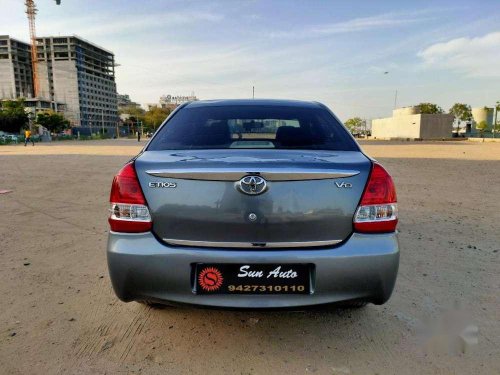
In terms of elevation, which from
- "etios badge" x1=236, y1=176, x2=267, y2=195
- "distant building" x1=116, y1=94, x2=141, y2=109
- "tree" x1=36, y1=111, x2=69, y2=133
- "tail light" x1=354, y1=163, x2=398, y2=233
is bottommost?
"tail light" x1=354, y1=163, x2=398, y2=233

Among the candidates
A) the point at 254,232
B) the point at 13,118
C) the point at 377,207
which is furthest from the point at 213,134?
the point at 13,118

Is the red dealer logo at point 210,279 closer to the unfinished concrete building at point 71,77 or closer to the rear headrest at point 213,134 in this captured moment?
the rear headrest at point 213,134

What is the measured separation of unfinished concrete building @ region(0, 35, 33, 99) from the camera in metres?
130

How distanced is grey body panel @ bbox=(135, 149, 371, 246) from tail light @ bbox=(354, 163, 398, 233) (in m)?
0.05

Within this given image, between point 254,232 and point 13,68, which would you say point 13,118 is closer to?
point 254,232

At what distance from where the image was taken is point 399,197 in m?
7.05

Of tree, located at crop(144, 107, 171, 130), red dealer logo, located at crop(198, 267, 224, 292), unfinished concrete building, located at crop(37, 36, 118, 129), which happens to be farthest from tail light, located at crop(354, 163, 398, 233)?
unfinished concrete building, located at crop(37, 36, 118, 129)

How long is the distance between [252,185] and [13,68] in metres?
160

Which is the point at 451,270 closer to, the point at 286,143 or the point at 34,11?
the point at 286,143

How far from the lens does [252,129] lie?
3123mm

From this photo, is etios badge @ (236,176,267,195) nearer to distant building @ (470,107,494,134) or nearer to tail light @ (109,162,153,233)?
tail light @ (109,162,153,233)

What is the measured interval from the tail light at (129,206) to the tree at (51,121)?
284 ft

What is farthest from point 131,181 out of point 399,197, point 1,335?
point 399,197

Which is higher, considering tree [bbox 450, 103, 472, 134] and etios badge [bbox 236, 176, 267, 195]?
tree [bbox 450, 103, 472, 134]
